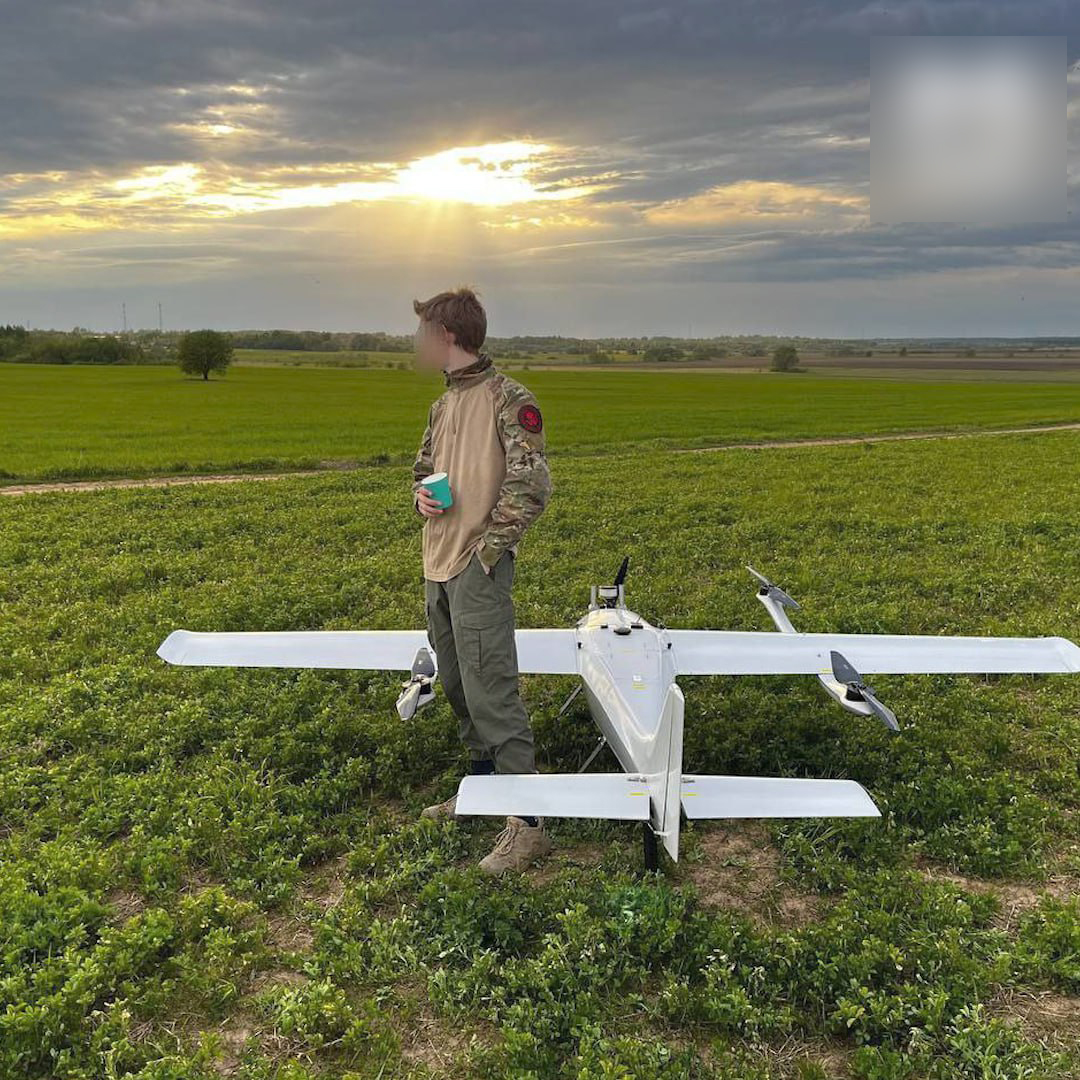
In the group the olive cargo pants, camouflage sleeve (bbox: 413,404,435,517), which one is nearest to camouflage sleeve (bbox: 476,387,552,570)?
the olive cargo pants

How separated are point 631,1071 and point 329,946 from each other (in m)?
1.86

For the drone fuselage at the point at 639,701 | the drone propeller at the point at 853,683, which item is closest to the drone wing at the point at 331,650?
the drone fuselage at the point at 639,701

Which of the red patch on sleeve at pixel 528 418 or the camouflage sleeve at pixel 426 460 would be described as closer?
the red patch on sleeve at pixel 528 418

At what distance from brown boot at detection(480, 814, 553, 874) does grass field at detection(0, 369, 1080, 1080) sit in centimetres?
12

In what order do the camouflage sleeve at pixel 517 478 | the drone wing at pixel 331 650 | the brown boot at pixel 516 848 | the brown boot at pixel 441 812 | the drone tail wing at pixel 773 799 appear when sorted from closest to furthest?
the drone tail wing at pixel 773 799
the camouflage sleeve at pixel 517 478
the brown boot at pixel 516 848
the brown boot at pixel 441 812
the drone wing at pixel 331 650

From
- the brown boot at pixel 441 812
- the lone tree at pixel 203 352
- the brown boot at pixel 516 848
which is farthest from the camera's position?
the lone tree at pixel 203 352

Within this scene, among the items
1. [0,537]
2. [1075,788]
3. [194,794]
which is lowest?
[1075,788]

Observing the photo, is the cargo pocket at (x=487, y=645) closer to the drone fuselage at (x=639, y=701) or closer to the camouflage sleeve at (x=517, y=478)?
the camouflage sleeve at (x=517, y=478)

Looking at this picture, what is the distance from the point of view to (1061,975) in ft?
14.1

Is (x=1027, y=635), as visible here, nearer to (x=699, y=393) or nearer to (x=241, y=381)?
(x=699, y=393)

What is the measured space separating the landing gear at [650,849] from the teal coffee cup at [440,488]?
2473mm

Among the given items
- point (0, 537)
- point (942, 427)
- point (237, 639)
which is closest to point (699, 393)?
point (942, 427)

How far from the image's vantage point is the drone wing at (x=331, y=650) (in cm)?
618

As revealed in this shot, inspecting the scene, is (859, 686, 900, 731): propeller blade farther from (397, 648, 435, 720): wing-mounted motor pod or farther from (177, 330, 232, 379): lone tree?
(177, 330, 232, 379): lone tree
